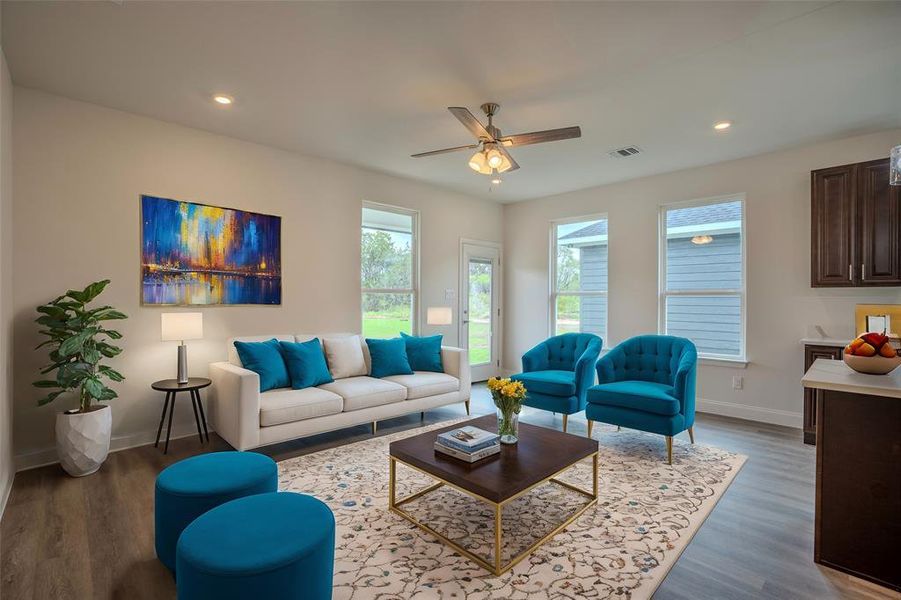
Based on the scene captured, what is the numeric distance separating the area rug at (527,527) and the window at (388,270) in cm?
208

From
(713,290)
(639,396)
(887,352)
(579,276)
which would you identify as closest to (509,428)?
(639,396)

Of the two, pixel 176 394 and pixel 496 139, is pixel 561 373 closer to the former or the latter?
pixel 496 139

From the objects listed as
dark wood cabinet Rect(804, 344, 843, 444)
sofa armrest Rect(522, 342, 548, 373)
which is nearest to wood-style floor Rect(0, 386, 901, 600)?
dark wood cabinet Rect(804, 344, 843, 444)

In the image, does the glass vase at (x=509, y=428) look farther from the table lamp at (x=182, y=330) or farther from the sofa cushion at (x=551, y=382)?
the table lamp at (x=182, y=330)

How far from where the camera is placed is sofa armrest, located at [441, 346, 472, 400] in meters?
4.74

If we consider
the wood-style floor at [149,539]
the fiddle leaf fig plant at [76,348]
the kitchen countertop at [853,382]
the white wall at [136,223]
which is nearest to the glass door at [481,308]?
the white wall at [136,223]

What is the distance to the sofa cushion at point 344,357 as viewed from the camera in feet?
14.1

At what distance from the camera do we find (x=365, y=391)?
3.94 m

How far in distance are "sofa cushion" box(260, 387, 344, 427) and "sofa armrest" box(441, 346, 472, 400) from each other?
1.38 metres

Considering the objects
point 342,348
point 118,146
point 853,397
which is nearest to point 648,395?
point 853,397

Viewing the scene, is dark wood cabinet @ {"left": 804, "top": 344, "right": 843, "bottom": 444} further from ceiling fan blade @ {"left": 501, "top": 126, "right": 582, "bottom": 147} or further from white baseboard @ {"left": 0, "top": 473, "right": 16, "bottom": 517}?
white baseboard @ {"left": 0, "top": 473, "right": 16, "bottom": 517}

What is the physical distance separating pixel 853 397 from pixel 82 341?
177 inches

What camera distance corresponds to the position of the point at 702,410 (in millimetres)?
5008

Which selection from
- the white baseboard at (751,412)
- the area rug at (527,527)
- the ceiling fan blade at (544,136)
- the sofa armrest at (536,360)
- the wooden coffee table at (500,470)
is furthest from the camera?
the sofa armrest at (536,360)
